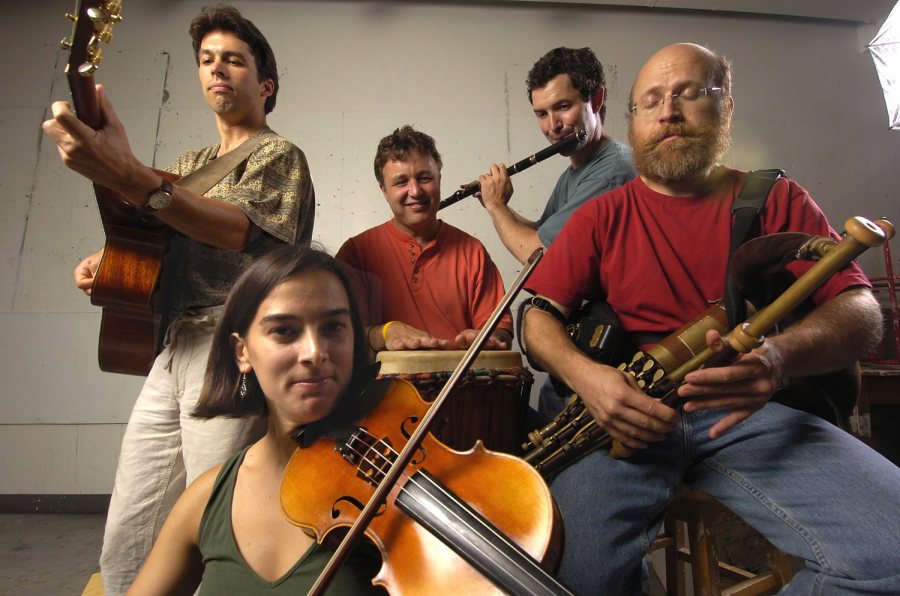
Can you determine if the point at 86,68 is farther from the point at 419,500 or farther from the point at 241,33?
the point at 419,500

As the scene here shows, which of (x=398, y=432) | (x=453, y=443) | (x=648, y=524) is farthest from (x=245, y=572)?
(x=648, y=524)

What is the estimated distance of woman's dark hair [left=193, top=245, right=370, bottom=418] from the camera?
69 centimetres

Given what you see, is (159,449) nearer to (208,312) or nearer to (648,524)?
(208,312)

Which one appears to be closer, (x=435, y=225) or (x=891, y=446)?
(x=435, y=225)

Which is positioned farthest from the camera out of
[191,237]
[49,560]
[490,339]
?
[49,560]

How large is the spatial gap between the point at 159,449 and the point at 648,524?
105 cm

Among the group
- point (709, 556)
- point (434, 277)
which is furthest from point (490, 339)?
point (709, 556)

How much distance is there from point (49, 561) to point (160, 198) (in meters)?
1.28

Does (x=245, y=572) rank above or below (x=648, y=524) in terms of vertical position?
above

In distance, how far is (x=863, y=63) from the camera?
1444mm

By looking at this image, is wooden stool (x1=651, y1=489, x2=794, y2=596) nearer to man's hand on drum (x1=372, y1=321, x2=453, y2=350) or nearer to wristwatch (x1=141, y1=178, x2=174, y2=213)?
man's hand on drum (x1=372, y1=321, x2=453, y2=350)

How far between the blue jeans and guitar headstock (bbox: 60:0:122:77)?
114 cm

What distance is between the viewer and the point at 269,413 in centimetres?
70

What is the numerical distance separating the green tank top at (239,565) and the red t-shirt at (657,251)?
2.44 ft
